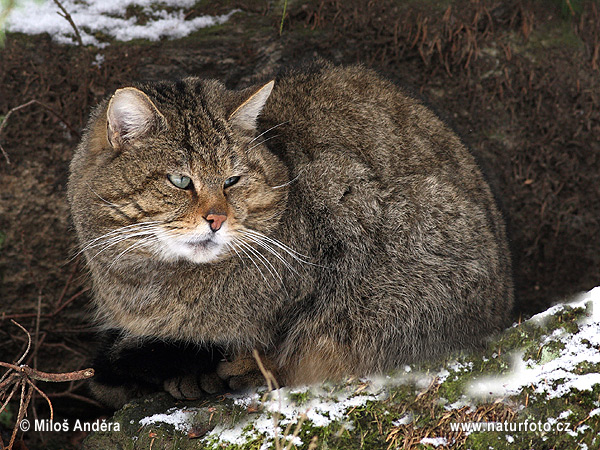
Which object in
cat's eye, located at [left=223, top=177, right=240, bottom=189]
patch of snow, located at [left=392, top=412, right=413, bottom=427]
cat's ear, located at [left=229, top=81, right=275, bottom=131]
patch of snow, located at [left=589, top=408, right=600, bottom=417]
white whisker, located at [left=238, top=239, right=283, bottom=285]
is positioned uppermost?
cat's ear, located at [left=229, top=81, right=275, bottom=131]

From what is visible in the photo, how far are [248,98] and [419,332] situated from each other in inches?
60.9

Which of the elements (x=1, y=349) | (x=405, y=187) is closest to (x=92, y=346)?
(x=1, y=349)

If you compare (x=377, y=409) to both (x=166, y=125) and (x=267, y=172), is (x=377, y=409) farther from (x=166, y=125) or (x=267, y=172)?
(x=166, y=125)

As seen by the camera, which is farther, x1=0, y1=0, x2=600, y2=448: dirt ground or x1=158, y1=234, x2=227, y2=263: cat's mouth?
x1=0, y1=0, x2=600, y2=448: dirt ground

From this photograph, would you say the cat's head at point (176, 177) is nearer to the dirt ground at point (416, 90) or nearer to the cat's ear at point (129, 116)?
the cat's ear at point (129, 116)

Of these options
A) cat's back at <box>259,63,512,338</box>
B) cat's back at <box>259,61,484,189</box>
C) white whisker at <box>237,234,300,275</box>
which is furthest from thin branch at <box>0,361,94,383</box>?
cat's back at <box>259,61,484,189</box>

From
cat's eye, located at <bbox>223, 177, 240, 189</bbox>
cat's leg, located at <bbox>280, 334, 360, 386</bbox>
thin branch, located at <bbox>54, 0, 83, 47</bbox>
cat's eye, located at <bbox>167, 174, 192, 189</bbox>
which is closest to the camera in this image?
cat's eye, located at <bbox>167, 174, 192, 189</bbox>

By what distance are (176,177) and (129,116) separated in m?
0.38

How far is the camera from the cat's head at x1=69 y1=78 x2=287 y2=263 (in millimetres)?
3008

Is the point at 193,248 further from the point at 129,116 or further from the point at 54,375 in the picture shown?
the point at 54,375

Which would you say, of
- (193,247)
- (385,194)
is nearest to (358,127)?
(385,194)

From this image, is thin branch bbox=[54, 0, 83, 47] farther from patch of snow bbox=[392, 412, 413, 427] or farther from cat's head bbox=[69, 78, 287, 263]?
patch of snow bbox=[392, 412, 413, 427]

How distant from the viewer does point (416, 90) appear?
4.70m

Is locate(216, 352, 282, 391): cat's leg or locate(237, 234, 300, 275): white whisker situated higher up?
locate(237, 234, 300, 275): white whisker
